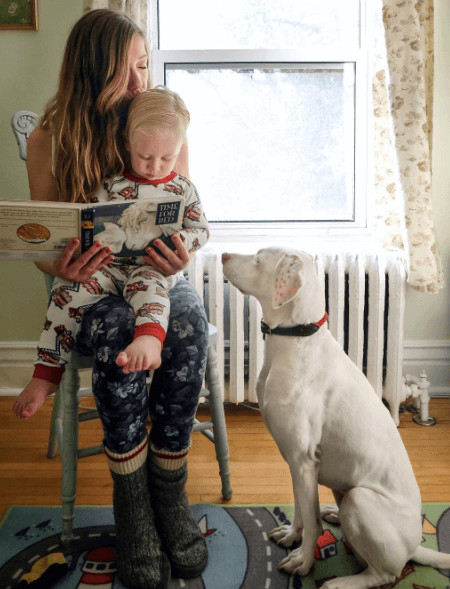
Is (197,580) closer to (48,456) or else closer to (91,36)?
(48,456)

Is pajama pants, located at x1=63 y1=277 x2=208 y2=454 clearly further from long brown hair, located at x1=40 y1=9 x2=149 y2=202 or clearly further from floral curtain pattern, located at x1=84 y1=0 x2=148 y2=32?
floral curtain pattern, located at x1=84 y1=0 x2=148 y2=32

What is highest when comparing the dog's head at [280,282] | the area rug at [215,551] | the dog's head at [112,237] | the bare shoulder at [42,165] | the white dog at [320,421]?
the bare shoulder at [42,165]

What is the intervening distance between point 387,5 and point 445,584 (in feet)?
6.15

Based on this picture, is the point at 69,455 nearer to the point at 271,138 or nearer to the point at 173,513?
the point at 173,513

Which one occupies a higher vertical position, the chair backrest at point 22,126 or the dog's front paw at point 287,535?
the chair backrest at point 22,126

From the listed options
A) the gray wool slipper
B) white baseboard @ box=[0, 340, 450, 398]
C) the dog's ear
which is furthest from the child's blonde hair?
white baseboard @ box=[0, 340, 450, 398]

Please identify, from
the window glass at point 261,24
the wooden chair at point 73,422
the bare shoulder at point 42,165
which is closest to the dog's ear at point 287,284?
the wooden chair at point 73,422

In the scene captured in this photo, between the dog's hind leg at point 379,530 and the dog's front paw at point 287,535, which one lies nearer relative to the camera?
the dog's hind leg at point 379,530

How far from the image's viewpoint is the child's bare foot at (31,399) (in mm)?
1332

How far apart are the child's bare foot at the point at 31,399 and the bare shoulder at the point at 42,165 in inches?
19.7

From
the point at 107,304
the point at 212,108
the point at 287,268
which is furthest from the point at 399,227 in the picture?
the point at 107,304

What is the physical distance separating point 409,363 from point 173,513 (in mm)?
1471

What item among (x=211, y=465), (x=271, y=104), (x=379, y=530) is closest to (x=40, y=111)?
(x=271, y=104)

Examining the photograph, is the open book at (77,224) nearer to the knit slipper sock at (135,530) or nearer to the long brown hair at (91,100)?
the long brown hair at (91,100)
